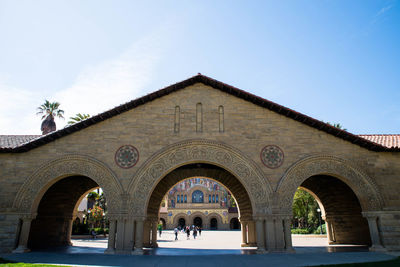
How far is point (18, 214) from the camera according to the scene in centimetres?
1296

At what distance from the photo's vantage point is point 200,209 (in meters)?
55.0

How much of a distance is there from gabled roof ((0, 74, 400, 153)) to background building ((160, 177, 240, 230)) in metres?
41.7

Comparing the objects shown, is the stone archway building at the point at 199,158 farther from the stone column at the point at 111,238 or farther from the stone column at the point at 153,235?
the stone column at the point at 153,235

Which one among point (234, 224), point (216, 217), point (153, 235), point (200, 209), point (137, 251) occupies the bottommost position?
point (234, 224)

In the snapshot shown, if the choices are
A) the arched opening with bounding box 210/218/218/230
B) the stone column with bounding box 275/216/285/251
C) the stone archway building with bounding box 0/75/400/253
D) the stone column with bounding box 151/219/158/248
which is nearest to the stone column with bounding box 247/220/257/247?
the stone archway building with bounding box 0/75/400/253

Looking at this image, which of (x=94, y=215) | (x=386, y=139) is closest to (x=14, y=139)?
(x=94, y=215)

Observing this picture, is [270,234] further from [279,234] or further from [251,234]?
[251,234]

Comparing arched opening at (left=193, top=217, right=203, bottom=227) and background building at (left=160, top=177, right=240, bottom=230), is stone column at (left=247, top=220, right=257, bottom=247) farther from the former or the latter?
arched opening at (left=193, top=217, right=203, bottom=227)

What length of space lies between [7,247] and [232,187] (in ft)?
42.1

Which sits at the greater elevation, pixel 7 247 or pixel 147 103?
pixel 147 103

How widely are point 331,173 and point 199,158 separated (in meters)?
6.96

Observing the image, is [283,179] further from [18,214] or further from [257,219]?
[18,214]

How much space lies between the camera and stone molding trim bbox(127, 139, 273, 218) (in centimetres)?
1326

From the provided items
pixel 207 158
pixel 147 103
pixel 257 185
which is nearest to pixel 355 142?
pixel 257 185
